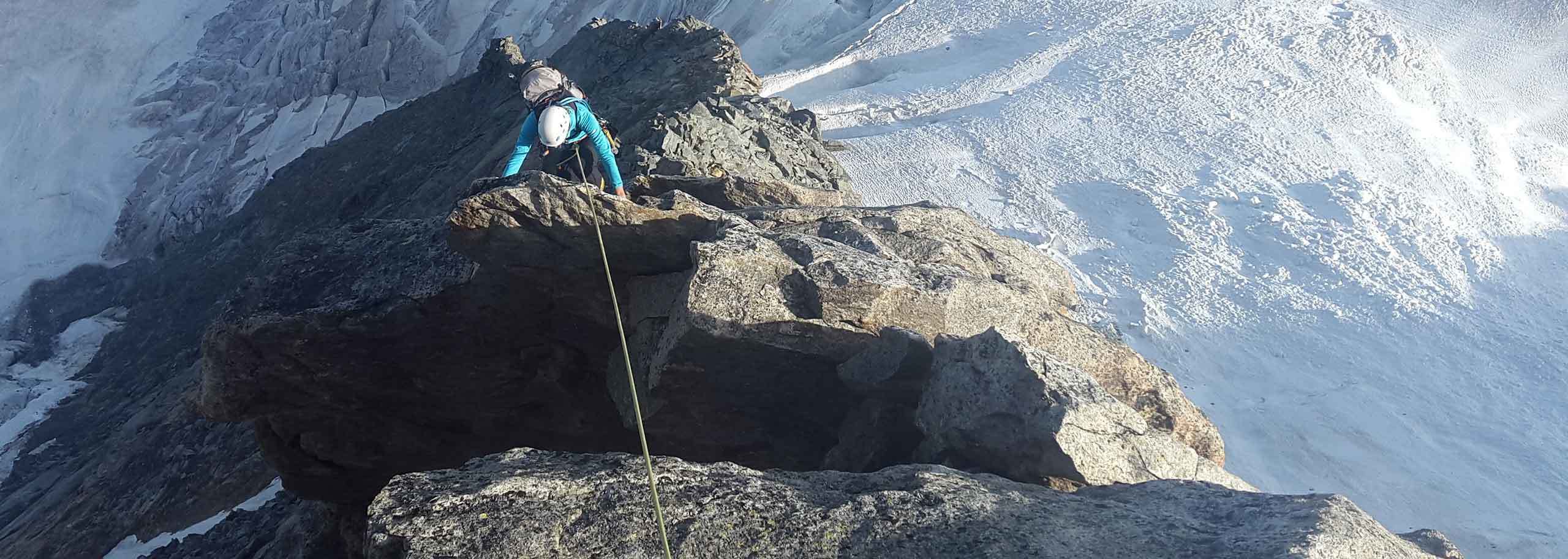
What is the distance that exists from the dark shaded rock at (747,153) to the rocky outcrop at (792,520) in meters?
6.33

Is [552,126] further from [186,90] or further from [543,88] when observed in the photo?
[186,90]

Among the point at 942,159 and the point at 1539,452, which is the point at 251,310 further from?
the point at 1539,452

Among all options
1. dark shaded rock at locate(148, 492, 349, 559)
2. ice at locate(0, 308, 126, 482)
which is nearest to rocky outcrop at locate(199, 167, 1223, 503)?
dark shaded rock at locate(148, 492, 349, 559)

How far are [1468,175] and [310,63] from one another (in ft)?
149

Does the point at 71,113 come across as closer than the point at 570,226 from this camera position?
No

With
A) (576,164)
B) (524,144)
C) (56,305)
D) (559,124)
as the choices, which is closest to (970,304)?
(559,124)

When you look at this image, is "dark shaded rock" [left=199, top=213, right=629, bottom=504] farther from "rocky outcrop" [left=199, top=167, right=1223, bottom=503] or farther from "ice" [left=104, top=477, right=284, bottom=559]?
"ice" [left=104, top=477, right=284, bottom=559]

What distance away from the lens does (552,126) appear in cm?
988

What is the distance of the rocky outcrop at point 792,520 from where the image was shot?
462 cm

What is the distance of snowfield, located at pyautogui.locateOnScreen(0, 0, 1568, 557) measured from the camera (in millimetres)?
Result: 12945

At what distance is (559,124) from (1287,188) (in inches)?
550

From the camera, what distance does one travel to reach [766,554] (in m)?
4.67

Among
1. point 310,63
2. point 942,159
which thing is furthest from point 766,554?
point 310,63

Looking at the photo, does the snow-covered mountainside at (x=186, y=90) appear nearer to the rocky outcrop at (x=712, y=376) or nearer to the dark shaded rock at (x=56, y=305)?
the dark shaded rock at (x=56, y=305)
